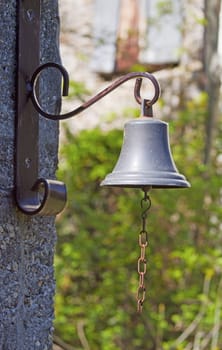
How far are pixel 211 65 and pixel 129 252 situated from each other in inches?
69.3

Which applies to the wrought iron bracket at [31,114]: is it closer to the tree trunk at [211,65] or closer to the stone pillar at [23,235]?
the stone pillar at [23,235]

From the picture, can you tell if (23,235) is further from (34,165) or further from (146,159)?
(146,159)

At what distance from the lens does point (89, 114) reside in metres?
7.44

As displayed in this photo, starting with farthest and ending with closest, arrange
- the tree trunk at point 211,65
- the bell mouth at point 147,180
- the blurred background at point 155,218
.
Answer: the tree trunk at point 211,65, the blurred background at point 155,218, the bell mouth at point 147,180

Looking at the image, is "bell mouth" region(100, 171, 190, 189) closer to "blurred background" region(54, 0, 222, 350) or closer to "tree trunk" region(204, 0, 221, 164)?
"blurred background" region(54, 0, 222, 350)

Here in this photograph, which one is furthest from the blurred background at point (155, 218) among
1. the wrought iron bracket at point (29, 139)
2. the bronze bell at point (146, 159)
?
the wrought iron bracket at point (29, 139)

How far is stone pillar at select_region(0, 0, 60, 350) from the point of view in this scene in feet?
7.14

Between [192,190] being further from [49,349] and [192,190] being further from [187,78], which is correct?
[49,349]

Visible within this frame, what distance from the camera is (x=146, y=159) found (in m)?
2.40

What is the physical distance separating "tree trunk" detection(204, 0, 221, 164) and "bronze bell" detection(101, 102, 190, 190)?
442 cm

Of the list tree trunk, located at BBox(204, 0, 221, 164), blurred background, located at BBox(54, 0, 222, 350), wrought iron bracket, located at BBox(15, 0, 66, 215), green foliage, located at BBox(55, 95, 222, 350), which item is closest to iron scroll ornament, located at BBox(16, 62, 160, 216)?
wrought iron bracket, located at BBox(15, 0, 66, 215)

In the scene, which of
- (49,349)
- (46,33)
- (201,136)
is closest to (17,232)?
(49,349)

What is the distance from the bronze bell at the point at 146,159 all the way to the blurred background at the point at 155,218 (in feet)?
11.8

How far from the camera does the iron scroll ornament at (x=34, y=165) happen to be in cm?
217
